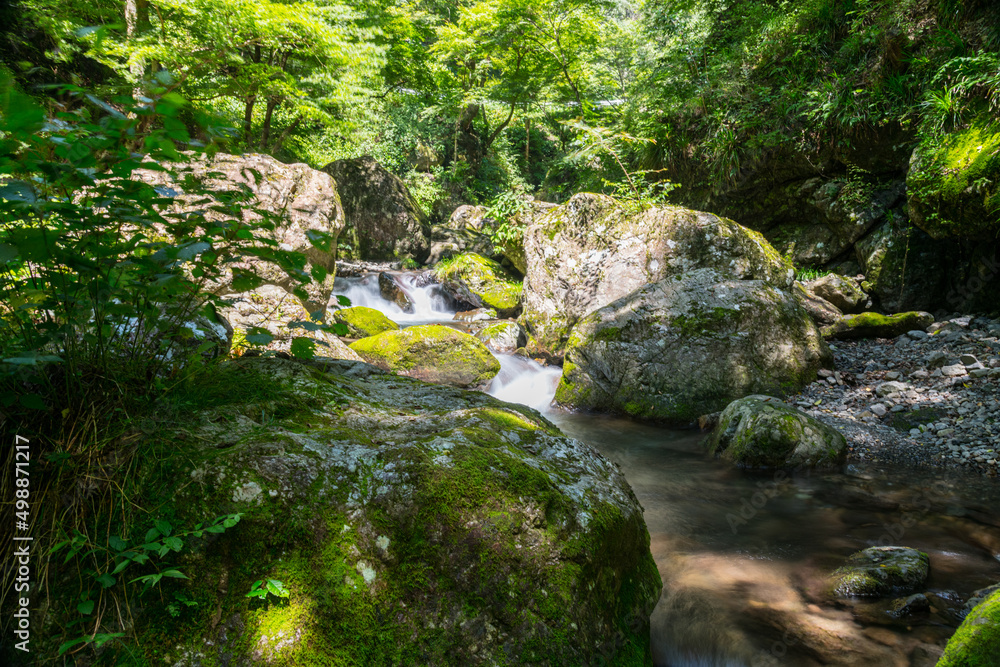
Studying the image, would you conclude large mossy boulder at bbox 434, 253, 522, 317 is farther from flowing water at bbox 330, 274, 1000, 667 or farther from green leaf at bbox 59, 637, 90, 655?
green leaf at bbox 59, 637, 90, 655

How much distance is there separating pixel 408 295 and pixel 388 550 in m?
12.2

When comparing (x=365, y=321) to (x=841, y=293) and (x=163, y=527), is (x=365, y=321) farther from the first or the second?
(x=841, y=293)

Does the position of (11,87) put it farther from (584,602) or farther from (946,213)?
(946,213)

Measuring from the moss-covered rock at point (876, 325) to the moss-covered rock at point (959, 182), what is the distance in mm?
1339

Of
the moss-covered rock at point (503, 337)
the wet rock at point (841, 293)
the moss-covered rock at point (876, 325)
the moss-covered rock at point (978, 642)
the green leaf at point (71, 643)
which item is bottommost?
the moss-covered rock at point (503, 337)

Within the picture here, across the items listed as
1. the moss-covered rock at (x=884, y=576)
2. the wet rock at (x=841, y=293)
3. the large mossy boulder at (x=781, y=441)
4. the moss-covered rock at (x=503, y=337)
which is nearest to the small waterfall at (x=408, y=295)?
the moss-covered rock at (x=503, y=337)

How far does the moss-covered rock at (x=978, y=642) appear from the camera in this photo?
1.75 metres

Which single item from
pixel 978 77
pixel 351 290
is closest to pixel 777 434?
pixel 978 77

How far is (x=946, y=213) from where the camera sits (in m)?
7.25

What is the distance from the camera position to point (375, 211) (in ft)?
54.7

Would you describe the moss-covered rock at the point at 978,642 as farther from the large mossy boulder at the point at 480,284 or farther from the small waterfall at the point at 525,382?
the large mossy boulder at the point at 480,284

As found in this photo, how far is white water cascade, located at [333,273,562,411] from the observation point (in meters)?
8.31

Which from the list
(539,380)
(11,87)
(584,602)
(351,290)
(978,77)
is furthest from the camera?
(351,290)

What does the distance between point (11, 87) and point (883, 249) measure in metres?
11.5
